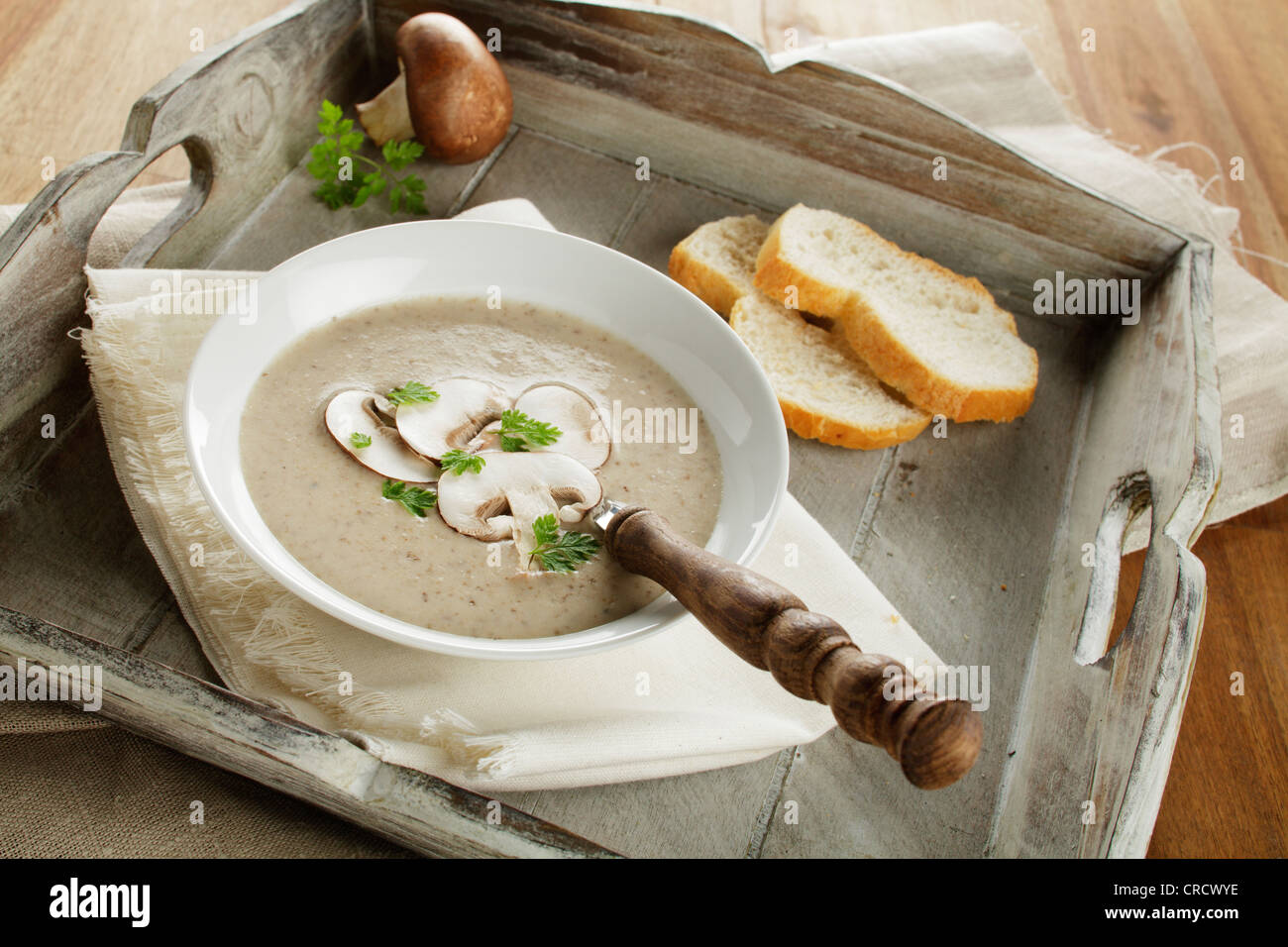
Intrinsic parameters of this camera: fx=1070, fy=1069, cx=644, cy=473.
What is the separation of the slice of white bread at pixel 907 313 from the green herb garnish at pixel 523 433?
765 millimetres

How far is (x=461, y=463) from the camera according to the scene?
1.76 meters

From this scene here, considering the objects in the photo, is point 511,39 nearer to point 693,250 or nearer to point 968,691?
point 693,250

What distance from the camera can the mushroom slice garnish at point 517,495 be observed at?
68.0 inches

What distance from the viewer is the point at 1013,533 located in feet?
6.86

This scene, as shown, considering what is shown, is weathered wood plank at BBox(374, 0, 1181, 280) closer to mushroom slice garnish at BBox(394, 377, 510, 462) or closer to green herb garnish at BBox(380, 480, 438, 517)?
mushroom slice garnish at BBox(394, 377, 510, 462)

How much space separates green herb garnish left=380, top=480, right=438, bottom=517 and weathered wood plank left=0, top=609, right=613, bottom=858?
40cm

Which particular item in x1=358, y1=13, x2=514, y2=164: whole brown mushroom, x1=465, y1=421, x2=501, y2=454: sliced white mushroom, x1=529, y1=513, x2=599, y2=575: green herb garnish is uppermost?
x1=358, y1=13, x2=514, y2=164: whole brown mushroom

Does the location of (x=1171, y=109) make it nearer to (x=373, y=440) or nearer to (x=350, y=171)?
(x=350, y=171)

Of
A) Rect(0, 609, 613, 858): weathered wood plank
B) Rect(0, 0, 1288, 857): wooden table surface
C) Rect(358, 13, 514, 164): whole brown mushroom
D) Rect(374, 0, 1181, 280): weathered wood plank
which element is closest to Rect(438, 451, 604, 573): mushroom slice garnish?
Rect(0, 609, 613, 858): weathered wood plank

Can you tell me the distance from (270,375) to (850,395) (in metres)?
1.15

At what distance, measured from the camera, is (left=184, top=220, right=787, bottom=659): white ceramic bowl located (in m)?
1.60

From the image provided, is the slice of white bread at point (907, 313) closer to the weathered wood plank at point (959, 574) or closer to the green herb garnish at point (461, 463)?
the weathered wood plank at point (959, 574)

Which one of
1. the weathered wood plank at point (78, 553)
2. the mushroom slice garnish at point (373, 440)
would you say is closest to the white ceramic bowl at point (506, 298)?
the mushroom slice garnish at point (373, 440)
